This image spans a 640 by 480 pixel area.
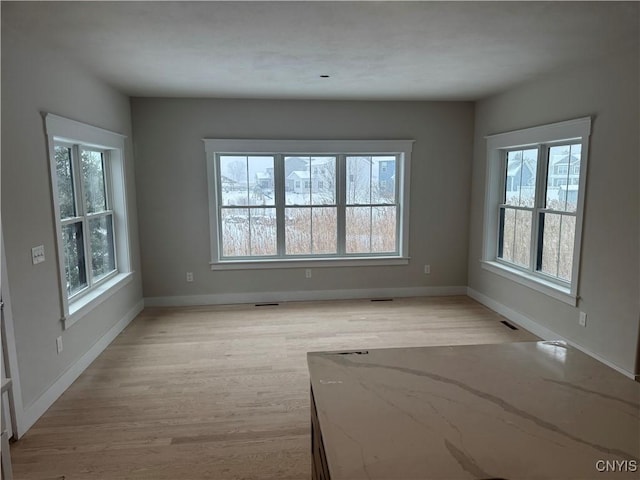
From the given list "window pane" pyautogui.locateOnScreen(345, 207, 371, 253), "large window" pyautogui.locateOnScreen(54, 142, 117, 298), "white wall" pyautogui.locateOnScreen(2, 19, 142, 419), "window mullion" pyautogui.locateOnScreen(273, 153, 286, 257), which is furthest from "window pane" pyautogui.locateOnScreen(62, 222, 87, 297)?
"window pane" pyautogui.locateOnScreen(345, 207, 371, 253)

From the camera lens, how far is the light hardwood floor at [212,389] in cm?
227

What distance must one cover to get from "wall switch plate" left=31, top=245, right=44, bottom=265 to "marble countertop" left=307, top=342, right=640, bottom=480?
7.39 ft

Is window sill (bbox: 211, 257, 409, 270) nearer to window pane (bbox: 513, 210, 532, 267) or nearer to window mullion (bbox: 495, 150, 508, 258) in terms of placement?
window mullion (bbox: 495, 150, 508, 258)

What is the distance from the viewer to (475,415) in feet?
3.70

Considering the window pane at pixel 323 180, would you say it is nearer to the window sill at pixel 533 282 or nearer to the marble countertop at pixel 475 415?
the window sill at pixel 533 282

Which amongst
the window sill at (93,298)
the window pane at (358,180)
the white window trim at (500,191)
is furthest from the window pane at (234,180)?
the white window trim at (500,191)

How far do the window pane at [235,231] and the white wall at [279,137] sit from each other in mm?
244

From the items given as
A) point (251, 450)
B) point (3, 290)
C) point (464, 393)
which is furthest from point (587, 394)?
point (3, 290)

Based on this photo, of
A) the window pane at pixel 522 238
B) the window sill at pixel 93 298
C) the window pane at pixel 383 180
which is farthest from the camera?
the window pane at pixel 383 180

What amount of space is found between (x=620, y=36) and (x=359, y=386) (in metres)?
3.03

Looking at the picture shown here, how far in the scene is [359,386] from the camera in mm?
1305

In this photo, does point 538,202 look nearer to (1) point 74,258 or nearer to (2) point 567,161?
(2) point 567,161

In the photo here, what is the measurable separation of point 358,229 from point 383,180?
726mm

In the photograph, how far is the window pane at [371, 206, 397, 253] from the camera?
17.6ft
